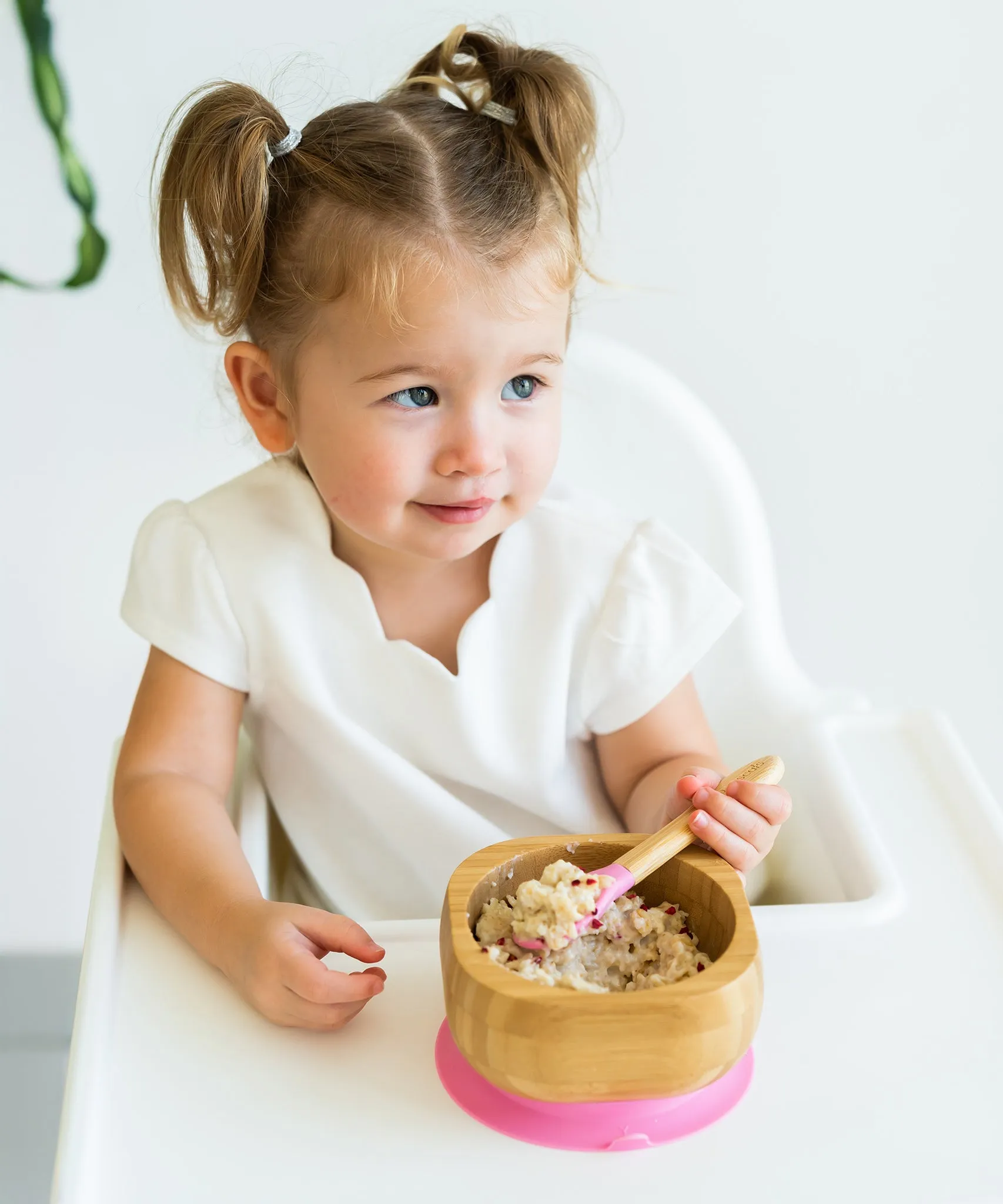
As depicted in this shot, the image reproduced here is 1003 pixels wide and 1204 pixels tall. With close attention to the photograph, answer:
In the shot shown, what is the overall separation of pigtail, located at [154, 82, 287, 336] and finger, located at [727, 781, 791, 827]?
42cm

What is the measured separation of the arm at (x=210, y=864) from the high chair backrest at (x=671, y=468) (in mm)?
330

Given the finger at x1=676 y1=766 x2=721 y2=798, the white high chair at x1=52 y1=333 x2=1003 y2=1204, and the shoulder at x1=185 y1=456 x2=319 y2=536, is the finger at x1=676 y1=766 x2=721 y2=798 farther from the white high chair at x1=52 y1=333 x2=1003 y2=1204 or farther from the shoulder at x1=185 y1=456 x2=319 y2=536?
the shoulder at x1=185 y1=456 x2=319 y2=536

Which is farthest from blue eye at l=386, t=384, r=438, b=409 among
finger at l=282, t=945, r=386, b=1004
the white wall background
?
the white wall background

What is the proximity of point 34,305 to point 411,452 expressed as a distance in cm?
72

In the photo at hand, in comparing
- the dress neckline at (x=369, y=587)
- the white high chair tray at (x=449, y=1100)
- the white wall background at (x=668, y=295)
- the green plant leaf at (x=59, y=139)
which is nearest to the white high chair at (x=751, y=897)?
the white high chair tray at (x=449, y=1100)

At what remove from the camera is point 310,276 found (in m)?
0.82

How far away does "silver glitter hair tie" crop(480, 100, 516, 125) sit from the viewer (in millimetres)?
868

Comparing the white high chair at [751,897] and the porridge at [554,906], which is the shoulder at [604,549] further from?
the porridge at [554,906]

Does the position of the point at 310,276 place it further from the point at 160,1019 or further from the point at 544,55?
the point at 160,1019

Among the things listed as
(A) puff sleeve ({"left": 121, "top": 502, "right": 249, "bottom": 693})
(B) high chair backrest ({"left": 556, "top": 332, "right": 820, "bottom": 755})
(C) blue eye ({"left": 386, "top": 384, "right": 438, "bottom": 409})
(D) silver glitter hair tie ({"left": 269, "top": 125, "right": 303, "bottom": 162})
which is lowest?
(A) puff sleeve ({"left": 121, "top": 502, "right": 249, "bottom": 693})

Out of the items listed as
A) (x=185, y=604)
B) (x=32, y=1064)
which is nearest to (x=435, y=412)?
(x=185, y=604)

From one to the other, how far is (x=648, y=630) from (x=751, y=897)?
197 millimetres

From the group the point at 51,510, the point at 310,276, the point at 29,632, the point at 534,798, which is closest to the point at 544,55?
the point at 310,276

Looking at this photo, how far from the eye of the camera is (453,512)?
841 millimetres
